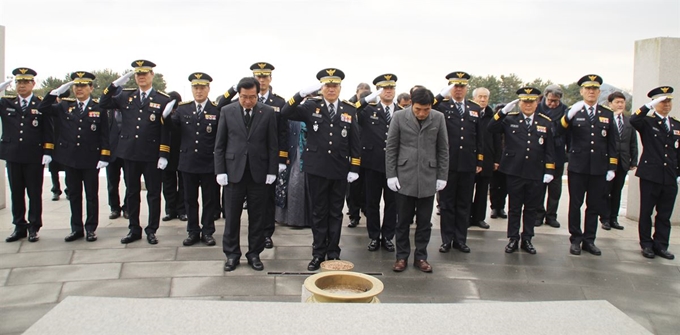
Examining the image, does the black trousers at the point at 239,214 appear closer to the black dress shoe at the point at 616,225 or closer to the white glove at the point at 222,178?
the white glove at the point at 222,178

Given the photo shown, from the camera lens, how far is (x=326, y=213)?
16.6ft

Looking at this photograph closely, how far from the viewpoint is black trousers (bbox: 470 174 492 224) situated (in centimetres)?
691

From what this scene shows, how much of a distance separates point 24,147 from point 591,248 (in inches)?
259

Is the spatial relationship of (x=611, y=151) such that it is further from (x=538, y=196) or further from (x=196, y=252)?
(x=196, y=252)

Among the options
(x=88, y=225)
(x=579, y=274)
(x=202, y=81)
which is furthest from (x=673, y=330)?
(x=88, y=225)

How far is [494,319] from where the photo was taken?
239 cm

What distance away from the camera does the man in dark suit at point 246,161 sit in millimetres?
4809

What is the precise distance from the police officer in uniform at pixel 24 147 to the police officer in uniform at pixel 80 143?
0.52ft

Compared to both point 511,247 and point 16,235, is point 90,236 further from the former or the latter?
point 511,247

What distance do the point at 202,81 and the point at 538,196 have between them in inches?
159

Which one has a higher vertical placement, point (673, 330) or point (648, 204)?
point (648, 204)

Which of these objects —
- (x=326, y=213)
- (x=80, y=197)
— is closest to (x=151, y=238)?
(x=80, y=197)

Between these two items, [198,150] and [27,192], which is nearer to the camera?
[198,150]

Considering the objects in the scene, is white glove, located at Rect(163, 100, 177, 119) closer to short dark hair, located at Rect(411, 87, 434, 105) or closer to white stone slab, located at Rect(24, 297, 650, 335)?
short dark hair, located at Rect(411, 87, 434, 105)
